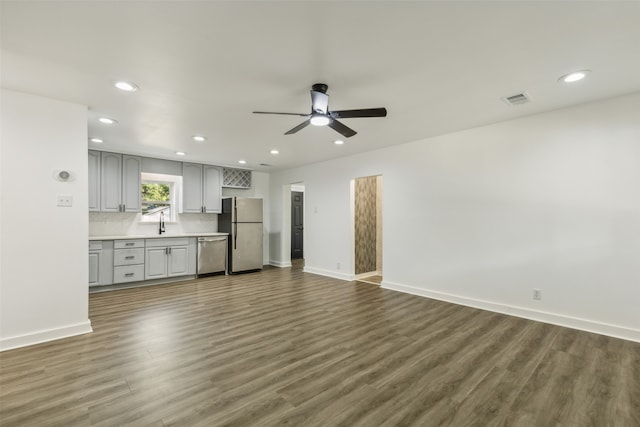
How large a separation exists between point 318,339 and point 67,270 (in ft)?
8.88

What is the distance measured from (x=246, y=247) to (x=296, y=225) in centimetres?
218

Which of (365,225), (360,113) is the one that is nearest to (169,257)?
(365,225)

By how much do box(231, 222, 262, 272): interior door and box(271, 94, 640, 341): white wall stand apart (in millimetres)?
3069

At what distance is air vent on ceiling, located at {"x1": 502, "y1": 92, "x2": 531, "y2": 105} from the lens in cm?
291

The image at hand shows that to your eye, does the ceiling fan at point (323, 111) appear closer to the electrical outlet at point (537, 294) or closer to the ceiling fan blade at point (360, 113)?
the ceiling fan blade at point (360, 113)

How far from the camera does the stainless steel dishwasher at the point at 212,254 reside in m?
5.93

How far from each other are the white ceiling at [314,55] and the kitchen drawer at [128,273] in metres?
2.71

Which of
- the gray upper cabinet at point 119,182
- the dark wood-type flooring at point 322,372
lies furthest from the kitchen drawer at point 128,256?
the dark wood-type flooring at point 322,372

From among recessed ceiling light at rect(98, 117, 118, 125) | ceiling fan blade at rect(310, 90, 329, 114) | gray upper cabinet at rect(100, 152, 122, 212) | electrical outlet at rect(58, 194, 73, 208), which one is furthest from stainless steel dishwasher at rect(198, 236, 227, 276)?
ceiling fan blade at rect(310, 90, 329, 114)

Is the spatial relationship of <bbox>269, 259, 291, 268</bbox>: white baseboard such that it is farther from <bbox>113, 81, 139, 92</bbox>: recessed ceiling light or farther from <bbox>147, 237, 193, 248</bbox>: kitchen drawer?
<bbox>113, 81, 139, 92</bbox>: recessed ceiling light

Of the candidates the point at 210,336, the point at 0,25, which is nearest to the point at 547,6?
the point at 0,25

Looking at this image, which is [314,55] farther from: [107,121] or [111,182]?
[111,182]

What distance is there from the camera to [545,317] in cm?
334

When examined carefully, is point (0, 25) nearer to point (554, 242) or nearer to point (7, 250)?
point (7, 250)
